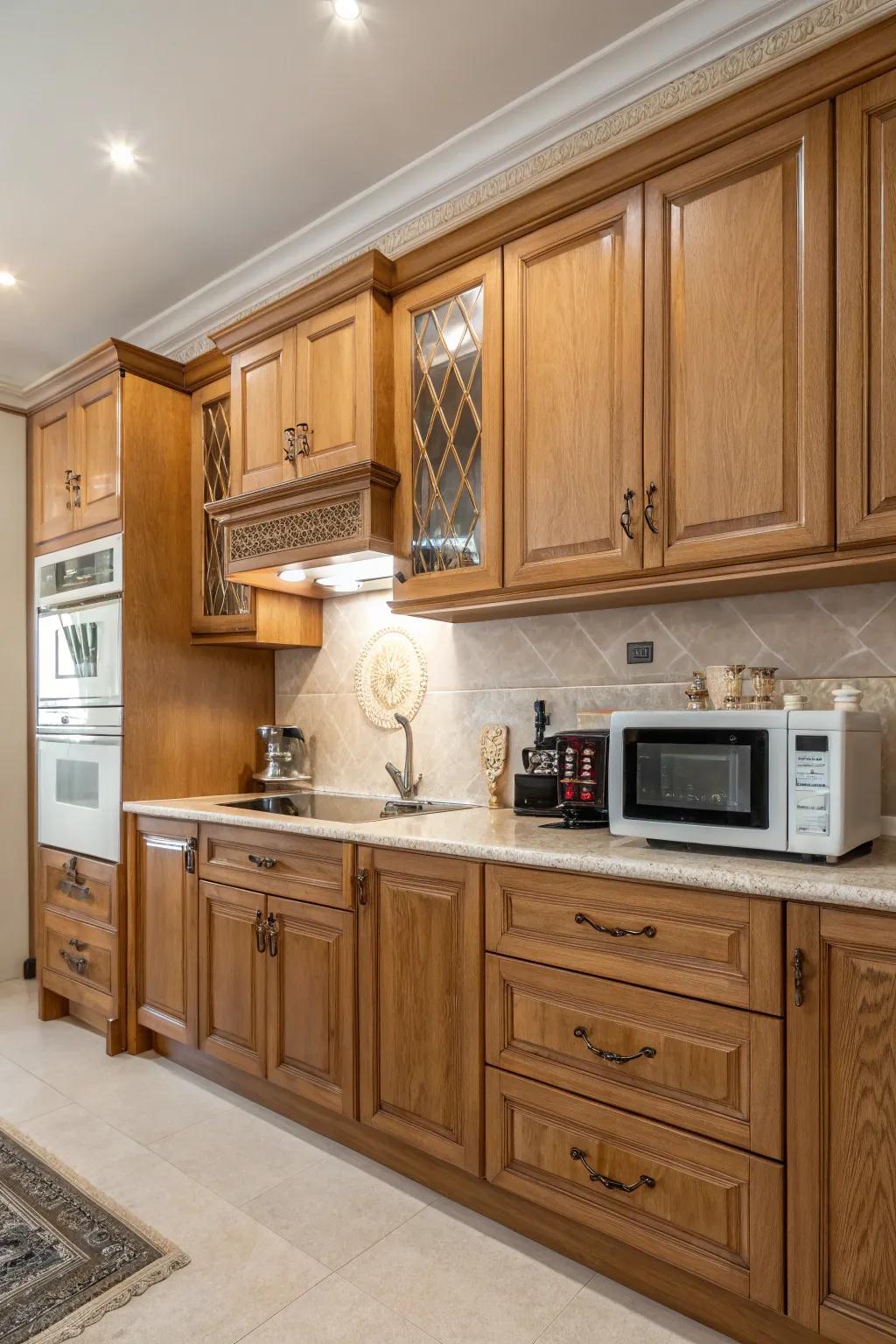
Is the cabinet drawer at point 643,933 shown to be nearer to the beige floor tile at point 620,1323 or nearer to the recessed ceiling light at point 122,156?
the beige floor tile at point 620,1323

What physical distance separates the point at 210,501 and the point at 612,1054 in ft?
7.67

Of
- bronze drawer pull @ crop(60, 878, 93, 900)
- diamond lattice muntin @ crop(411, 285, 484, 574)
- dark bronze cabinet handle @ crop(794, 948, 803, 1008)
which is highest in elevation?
diamond lattice muntin @ crop(411, 285, 484, 574)

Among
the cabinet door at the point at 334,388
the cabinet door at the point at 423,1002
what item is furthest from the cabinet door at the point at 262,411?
the cabinet door at the point at 423,1002

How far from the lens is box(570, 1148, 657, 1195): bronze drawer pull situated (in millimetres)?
1583

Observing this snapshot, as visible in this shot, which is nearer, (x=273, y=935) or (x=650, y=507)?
(x=650, y=507)

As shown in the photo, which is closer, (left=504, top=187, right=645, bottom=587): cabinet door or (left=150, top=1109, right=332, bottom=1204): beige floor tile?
(left=504, top=187, right=645, bottom=587): cabinet door

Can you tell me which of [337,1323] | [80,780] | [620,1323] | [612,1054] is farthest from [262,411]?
[620,1323]

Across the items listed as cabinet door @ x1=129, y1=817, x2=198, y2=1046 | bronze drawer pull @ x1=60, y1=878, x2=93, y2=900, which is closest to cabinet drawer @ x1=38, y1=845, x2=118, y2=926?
bronze drawer pull @ x1=60, y1=878, x2=93, y2=900

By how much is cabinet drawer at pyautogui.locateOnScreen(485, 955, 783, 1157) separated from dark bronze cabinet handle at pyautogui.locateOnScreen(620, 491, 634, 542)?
996 millimetres

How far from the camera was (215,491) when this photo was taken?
121 inches

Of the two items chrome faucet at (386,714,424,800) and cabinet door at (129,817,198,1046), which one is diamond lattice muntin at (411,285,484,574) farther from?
cabinet door at (129,817,198,1046)

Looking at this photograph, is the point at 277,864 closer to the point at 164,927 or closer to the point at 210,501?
the point at 164,927

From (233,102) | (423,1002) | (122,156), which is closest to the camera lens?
(423,1002)

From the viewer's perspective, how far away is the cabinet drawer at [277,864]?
7.23 feet
